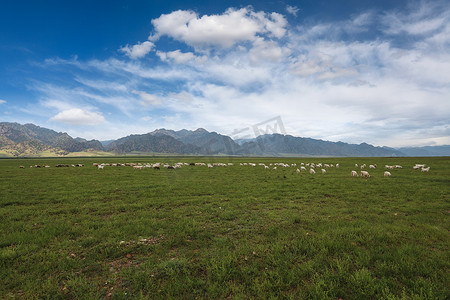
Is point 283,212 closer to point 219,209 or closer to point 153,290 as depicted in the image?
point 219,209

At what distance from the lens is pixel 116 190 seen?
17047mm

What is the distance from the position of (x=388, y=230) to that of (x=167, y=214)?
405 inches

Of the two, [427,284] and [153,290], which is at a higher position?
[427,284]

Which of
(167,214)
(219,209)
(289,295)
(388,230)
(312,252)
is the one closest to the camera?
(289,295)

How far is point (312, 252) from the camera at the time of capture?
650 centimetres

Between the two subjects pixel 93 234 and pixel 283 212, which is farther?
pixel 283 212

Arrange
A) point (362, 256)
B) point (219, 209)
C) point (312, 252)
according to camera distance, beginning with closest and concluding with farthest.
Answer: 1. point (362, 256)
2. point (312, 252)
3. point (219, 209)

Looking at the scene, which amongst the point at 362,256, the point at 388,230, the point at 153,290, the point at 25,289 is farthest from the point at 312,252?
the point at 25,289

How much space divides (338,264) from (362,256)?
1.06 m

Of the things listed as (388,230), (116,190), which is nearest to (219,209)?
(388,230)

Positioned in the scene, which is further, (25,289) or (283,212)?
(283,212)

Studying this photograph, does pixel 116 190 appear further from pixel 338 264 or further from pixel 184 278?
pixel 338 264

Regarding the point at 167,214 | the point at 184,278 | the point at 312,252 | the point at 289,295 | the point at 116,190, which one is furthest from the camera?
the point at 116,190

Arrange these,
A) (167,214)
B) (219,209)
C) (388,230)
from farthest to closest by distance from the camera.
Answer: (219,209) → (167,214) → (388,230)
